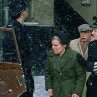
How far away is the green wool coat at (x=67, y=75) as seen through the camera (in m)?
7.30

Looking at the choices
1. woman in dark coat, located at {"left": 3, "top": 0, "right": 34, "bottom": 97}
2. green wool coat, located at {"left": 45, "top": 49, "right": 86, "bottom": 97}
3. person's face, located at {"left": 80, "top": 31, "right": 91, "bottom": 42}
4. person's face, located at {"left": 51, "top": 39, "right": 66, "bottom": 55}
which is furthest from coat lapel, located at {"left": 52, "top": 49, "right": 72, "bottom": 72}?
woman in dark coat, located at {"left": 3, "top": 0, "right": 34, "bottom": 97}

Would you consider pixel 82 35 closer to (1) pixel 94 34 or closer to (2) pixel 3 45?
(1) pixel 94 34

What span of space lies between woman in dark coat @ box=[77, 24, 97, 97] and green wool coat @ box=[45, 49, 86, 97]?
117 mm

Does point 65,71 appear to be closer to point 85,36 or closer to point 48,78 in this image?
point 48,78

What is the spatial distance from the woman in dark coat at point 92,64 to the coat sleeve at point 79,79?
0.10m

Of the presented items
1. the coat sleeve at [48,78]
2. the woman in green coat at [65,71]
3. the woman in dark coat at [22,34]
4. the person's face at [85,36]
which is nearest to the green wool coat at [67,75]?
the woman in green coat at [65,71]

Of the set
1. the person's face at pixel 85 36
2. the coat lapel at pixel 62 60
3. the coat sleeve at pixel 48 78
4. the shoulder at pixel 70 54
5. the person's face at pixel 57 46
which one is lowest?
the coat sleeve at pixel 48 78

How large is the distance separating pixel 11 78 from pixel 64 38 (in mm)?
940

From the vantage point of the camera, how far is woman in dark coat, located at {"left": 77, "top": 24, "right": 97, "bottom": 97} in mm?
6945

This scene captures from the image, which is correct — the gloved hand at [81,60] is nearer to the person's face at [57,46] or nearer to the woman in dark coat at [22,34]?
the person's face at [57,46]

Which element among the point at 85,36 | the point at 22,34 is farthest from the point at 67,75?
the point at 22,34

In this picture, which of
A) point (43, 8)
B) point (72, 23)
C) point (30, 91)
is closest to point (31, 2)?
point (43, 8)

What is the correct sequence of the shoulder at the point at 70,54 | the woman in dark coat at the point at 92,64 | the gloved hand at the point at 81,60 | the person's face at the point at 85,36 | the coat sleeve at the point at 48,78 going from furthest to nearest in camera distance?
the person's face at the point at 85,36
the coat sleeve at the point at 48,78
the shoulder at the point at 70,54
the gloved hand at the point at 81,60
the woman in dark coat at the point at 92,64

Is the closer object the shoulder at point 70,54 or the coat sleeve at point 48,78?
the shoulder at point 70,54
